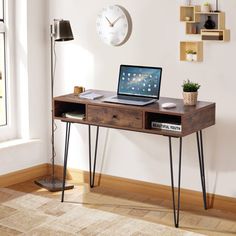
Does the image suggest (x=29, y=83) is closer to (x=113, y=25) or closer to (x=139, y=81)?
(x=113, y=25)

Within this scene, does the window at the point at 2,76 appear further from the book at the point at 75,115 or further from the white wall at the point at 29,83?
the book at the point at 75,115

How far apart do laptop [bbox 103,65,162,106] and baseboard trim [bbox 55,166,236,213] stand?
826 millimetres

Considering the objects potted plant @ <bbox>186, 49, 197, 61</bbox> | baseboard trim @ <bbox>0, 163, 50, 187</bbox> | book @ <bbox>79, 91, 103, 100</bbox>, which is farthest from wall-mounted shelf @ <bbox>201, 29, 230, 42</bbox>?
baseboard trim @ <bbox>0, 163, 50, 187</bbox>

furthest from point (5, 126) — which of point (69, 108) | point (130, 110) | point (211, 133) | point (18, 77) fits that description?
point (211, 133)

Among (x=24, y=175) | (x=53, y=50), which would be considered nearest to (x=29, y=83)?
(x=53, y=50)

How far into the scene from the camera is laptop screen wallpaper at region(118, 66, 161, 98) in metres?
4.22

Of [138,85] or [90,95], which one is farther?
[90,95]

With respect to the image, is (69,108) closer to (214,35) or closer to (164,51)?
(164,51)

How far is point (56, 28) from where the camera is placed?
4.70 metres

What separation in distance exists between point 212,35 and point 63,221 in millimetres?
1711

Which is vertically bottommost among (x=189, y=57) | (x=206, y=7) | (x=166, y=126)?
(x=166, y=126)

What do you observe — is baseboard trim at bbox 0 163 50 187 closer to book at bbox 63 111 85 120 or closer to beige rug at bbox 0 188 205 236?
beige rug at bbox 0 188 205 236

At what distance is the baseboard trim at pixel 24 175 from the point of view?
4.98 m

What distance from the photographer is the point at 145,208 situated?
4469mm
